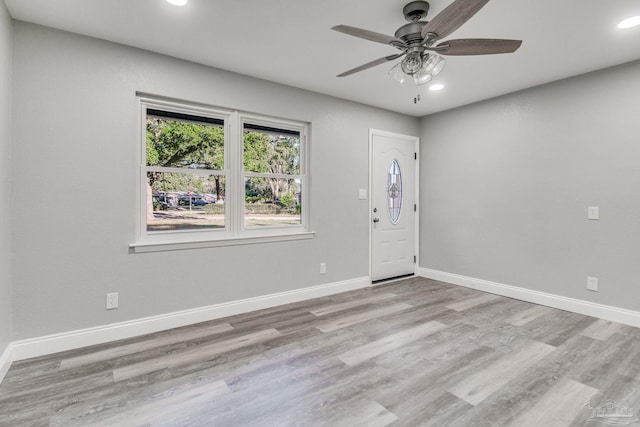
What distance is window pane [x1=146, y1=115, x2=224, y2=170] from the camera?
9.89 feet

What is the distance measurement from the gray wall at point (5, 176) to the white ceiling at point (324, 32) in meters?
0.23

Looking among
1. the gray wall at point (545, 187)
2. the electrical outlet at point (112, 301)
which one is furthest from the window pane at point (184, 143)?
the gray wall at point (545, 187)

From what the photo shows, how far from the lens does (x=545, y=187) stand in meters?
3.68

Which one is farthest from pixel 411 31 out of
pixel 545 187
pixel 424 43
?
pixel 545 187

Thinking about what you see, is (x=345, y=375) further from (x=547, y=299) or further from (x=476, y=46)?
(x=547, y=299)

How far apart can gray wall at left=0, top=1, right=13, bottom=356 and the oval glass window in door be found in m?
4.08

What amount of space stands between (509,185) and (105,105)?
441 cm

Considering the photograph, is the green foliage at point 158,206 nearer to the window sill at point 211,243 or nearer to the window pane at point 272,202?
the window sill at point 211,243

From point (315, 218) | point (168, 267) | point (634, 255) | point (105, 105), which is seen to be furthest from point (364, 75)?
point (634, 255)

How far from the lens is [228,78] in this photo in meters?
3.31

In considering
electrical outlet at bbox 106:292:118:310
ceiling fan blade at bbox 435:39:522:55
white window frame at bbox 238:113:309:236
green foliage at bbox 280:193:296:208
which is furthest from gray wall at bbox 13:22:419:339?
ceiling fan blade at bbox 435:39:522:55

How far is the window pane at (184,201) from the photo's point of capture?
9.89 ft

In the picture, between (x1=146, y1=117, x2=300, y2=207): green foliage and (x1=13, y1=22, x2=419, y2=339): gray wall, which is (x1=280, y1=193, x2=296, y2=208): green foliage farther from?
(x1=13, y1=22, x2=419, y2=339): gray wall

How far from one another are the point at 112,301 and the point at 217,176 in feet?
4.82
